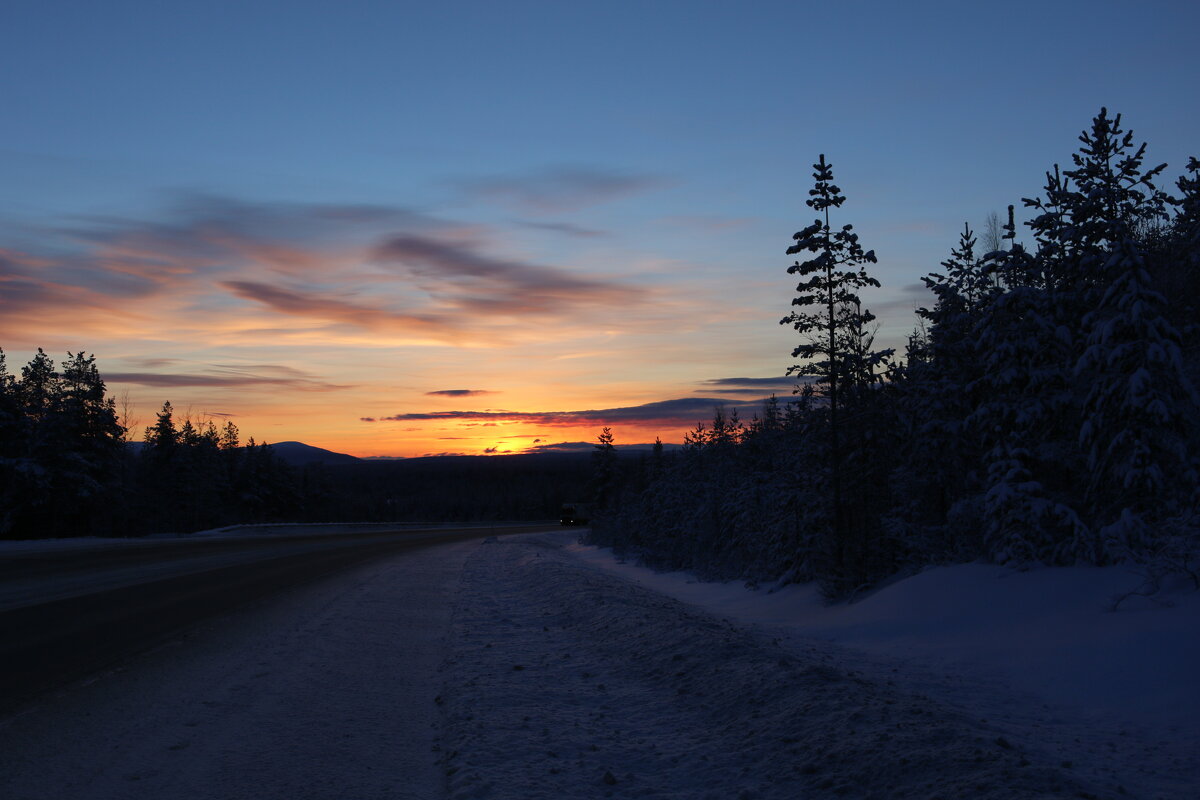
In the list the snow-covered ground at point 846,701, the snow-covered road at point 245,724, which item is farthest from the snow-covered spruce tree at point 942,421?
the snow-covered road at point 245,724

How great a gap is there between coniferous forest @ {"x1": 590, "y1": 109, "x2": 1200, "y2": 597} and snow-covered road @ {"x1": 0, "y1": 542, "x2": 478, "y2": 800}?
10.3m

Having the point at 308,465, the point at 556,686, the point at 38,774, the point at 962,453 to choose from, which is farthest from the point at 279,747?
the point at 308,465

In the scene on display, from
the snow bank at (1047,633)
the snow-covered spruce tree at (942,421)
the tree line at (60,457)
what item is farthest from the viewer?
the tree line at (60,457)

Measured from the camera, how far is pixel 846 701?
22.7 ft

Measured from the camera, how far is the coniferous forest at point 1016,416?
1444cm

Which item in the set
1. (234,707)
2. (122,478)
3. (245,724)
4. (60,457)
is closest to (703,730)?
(245,724)

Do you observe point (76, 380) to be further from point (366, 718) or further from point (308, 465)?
point (308, 465)

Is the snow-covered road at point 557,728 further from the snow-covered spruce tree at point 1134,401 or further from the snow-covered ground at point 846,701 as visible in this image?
the snow-covered spruce tree at point 1134,401

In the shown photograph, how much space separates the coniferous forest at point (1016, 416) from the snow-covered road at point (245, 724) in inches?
404

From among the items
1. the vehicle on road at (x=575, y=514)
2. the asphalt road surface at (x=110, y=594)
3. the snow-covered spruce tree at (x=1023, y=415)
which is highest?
the snow-covered spruce tree at (x=1023, y=415)

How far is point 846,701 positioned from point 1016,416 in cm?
1180

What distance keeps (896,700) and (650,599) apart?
9.19 metres

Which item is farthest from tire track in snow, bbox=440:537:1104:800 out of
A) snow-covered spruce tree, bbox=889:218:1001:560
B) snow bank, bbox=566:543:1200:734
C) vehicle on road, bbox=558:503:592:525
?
vehicle on road, bbox=558:503:592:525

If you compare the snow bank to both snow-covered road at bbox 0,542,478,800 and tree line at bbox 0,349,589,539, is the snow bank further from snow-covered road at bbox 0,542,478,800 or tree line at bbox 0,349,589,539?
tree line at bbox 0,349,589,539
